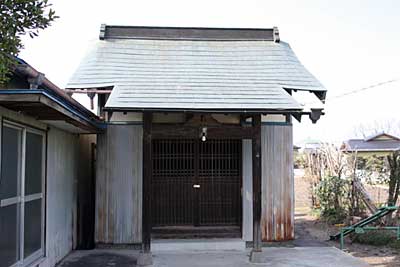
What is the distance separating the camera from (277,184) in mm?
10109

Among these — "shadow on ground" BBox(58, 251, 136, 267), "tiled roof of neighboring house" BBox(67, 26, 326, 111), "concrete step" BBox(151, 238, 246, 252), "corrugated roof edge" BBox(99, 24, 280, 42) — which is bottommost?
"shadow on ground" BBox(58, 251, 136, 267)

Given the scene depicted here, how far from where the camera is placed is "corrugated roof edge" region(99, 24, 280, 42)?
11.3 m

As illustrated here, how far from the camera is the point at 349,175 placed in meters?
12.9

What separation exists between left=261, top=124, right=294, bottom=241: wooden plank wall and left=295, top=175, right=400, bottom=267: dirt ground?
1.20 m

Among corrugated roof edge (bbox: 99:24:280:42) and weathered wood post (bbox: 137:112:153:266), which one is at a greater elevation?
corrugated roof edge (bbox: 99:24:280:42)

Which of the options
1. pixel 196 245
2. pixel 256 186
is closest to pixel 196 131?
pixel 256 186

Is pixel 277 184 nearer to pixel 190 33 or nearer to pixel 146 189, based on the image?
pixel 146 189

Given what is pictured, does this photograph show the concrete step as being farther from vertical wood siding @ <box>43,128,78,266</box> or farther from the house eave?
the house eave

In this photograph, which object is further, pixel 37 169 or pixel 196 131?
pixel 196 131

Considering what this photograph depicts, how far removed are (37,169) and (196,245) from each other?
3938 millimetres

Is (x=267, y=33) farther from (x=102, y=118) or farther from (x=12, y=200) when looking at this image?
(x=12, y=200)

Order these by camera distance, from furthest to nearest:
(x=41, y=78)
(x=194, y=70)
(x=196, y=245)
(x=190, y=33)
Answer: (x=190, y=33), (x=194, y=70), (x=196, y=245), (x=41, y=78)

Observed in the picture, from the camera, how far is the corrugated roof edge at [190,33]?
11.3 metres

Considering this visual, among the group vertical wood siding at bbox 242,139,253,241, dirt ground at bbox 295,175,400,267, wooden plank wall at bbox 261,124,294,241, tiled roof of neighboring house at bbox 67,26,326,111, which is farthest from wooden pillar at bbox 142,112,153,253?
dirt ground at bbox 295,175,400,267
